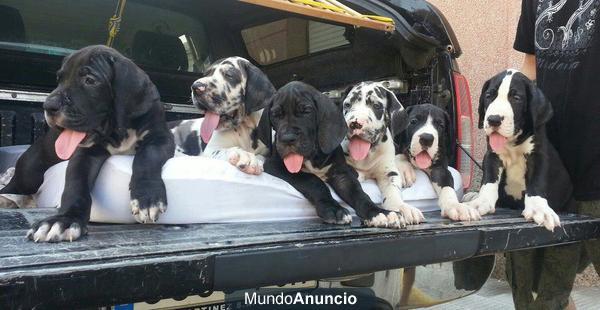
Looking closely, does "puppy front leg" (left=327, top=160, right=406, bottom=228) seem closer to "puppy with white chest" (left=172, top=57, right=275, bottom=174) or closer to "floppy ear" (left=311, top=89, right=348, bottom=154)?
"floppy ear" (left=311, top=89, right=348, bottom=154)

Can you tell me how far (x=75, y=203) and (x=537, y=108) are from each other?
2.40 m

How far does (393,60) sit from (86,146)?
2.27 metres

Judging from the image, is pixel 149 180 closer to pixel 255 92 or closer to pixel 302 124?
pixel 302 124

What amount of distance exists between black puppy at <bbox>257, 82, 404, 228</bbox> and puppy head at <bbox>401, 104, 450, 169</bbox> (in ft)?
2.04

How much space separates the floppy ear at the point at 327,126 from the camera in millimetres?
2727

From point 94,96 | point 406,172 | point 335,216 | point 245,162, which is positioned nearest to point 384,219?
point 335,216

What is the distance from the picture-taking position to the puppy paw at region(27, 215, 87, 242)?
1.82 m

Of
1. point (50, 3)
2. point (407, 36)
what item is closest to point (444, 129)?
point (407, 36)

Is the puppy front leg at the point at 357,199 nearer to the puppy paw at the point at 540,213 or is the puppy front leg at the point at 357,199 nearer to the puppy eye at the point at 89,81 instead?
the puppy paw at the point at 540,213

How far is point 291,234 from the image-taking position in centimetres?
201

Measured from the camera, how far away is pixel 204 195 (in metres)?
2.26

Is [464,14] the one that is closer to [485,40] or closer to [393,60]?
[485,40]

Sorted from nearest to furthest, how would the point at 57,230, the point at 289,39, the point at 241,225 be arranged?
the point at 57,230
the point at 241,225
the point at 289,39

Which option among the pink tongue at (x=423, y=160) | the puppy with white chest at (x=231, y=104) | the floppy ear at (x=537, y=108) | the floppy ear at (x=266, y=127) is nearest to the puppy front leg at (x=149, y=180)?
the floppy ear at (x=266, y=127)
